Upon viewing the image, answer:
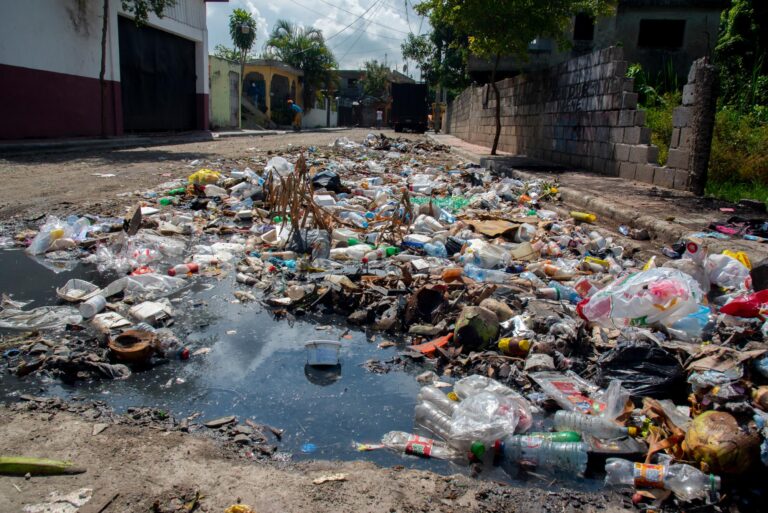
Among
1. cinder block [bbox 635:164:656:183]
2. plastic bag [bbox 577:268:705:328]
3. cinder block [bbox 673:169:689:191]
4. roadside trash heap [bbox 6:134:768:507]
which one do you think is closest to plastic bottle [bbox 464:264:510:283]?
roadside trash heap [bbox 6:134:768:507]

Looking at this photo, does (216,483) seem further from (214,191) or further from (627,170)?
(627,170)

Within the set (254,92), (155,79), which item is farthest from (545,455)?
(254,92)

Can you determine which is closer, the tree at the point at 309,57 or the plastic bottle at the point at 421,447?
the plastic bottle at the point at 421,447

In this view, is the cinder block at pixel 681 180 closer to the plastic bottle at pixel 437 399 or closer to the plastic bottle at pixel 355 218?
the plastic bottle at pixel 355 218

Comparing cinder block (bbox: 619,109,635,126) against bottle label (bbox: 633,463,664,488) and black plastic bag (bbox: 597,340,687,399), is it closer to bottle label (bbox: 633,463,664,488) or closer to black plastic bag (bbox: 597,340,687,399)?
black plastic bag (bbox: 597,340,687,399)

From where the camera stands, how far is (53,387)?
7.89 ft

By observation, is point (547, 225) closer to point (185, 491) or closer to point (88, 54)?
point (185, 491)

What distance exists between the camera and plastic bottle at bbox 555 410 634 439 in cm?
220

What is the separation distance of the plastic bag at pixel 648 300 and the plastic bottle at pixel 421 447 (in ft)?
4.74

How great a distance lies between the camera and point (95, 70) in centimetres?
1378

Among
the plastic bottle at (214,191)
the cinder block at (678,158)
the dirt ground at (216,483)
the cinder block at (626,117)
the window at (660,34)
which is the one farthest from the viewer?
the window at (660,34)

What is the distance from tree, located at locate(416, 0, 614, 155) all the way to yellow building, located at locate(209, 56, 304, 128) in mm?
14704

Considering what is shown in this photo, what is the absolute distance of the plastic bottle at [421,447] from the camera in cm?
206

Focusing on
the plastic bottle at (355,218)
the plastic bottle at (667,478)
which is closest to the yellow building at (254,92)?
the plastic bottle at (355,218)
